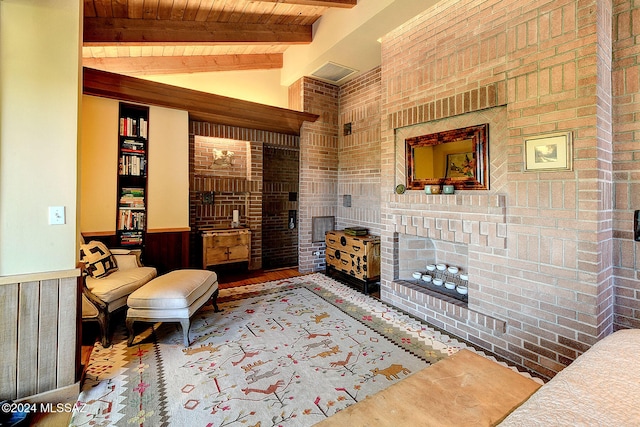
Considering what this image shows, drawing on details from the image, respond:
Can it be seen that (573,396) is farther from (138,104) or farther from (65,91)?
(138,104)

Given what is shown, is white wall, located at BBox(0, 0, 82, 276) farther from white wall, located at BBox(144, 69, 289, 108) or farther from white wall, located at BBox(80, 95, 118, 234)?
white wall, located at BBox(144, 69, 289, 108)

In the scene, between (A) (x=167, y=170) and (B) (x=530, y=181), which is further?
(A) (x=167, y=170)

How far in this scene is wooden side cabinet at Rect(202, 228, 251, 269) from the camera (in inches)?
176

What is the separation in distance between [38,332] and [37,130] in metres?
1.32

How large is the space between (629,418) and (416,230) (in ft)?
7.85

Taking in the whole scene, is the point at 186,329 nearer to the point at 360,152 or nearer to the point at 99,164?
the point at 99,164

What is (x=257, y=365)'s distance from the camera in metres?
2.18

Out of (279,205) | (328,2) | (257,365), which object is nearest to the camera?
(257,365)

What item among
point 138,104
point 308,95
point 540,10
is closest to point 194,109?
point 138,104

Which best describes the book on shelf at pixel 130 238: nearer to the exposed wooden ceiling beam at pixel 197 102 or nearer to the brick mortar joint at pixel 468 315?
the exposed wooden ceiling beam at pixel 197 102

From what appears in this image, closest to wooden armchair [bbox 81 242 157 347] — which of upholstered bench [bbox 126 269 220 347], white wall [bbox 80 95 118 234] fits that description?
upholstered bench [bbox 126 269 220 347]

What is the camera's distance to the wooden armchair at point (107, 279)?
2.46 meters

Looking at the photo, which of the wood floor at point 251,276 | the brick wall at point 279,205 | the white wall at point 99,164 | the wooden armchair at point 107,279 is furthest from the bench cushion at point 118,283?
the brick wall at point 279,205

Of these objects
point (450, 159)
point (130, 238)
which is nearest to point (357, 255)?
point (450, 159)
